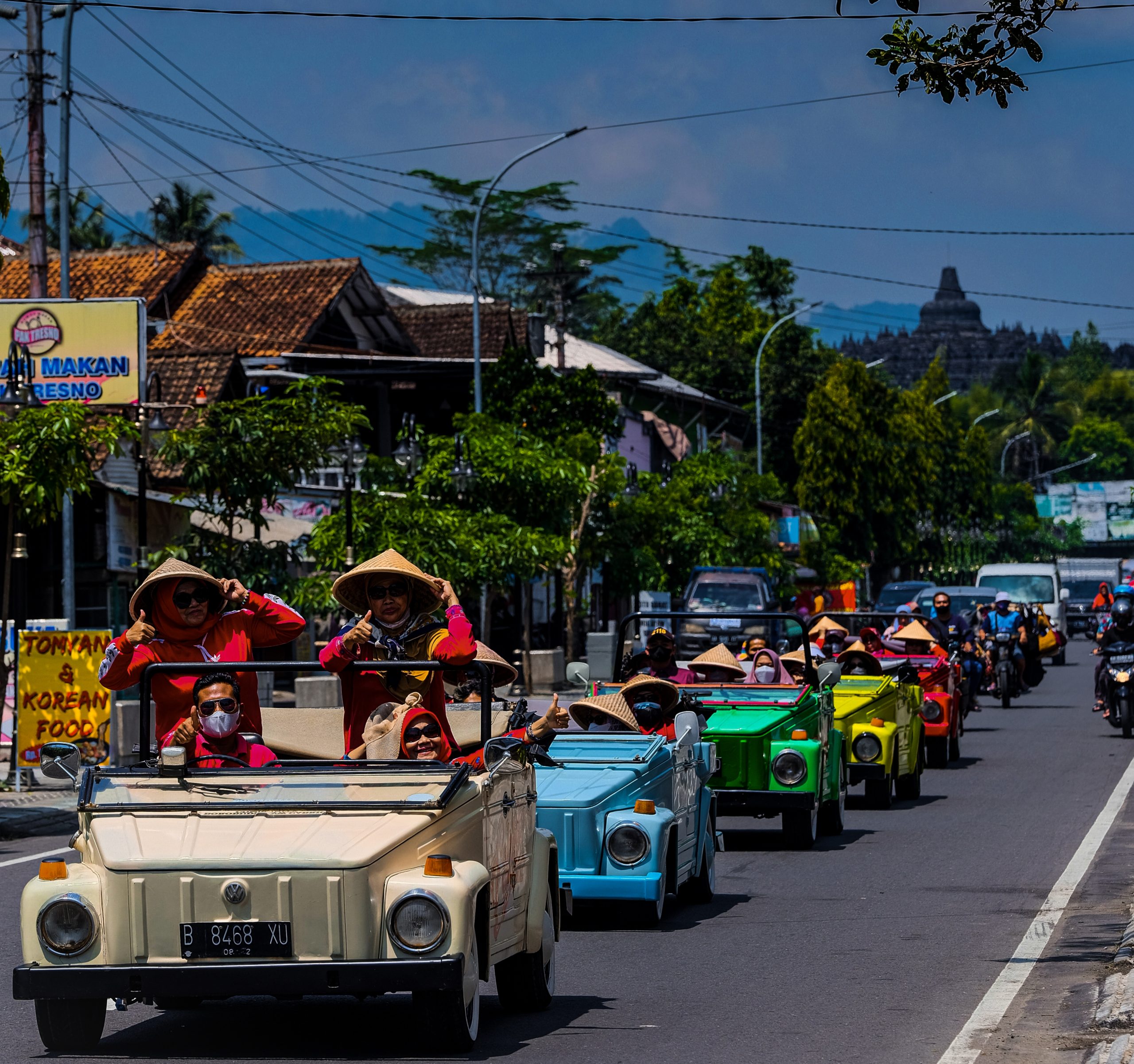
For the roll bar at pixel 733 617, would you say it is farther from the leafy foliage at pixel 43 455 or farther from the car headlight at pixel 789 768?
the leafy foliage at pixel 43 455

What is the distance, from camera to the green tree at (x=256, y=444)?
78.9ft

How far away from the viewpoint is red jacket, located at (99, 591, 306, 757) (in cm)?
834

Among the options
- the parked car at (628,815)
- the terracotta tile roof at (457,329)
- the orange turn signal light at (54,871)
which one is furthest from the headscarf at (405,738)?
the terracotta tile roof at (457,329)

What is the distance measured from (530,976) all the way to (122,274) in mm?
40051

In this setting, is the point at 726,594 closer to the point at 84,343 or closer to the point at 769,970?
the point at 84,343

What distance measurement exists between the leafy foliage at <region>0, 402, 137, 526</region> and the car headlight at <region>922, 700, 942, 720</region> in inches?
359

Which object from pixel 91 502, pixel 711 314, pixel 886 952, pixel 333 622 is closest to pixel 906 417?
pixel 711 314

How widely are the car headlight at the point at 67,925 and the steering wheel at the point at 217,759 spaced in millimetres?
968

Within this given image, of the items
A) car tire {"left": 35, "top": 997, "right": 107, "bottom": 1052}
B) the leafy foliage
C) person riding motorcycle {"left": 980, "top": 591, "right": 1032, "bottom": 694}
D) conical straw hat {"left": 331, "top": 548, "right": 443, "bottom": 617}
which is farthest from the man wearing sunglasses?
person riding motorcycle {"left": 980, "top": 591, "right": 1032, "bottom": 694}

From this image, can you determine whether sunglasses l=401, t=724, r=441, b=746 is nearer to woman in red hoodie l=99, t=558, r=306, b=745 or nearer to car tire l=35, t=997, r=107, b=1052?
woman in red hoodie l=99, t=558, r=306, b=745

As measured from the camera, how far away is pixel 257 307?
45531mm

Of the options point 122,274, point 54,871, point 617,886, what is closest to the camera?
point 54,871

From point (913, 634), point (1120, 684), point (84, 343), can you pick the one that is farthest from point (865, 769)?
point (84, 343)

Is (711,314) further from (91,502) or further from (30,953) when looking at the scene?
(30,953)
